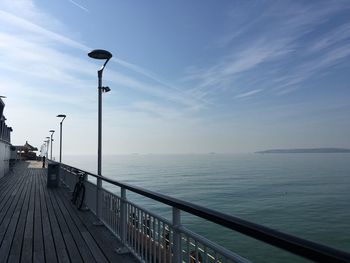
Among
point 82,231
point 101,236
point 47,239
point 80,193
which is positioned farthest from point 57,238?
point 80,193

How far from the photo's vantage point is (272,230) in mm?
2068

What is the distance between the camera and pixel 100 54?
9.20 meters

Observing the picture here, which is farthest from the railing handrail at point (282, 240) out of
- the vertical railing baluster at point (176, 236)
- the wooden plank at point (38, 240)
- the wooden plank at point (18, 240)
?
the wooden plank at point (18, 240)

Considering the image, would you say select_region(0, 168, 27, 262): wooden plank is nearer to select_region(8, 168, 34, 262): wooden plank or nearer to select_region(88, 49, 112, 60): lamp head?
select_region(8, 168, 34, 262): wooden plank

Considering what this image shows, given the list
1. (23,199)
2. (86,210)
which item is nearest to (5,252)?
(86,210)

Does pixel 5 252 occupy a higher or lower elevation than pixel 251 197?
higher

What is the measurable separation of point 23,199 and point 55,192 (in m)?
2.02

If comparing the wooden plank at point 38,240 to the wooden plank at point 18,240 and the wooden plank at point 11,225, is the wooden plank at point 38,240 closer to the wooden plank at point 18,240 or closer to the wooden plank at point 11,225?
the wooden plank at point 18,240

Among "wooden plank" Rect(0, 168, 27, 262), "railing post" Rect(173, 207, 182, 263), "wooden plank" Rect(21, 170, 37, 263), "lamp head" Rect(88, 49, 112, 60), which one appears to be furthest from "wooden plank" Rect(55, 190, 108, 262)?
"lamp head" Rect(88, 49, 112, 60)

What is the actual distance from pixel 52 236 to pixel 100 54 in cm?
519

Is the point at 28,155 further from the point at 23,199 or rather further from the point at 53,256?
the point at 53,256

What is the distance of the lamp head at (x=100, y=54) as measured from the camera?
905 cm

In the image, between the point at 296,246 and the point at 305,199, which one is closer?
the point at 296,246

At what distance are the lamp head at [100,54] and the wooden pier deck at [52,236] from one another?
175 inches
